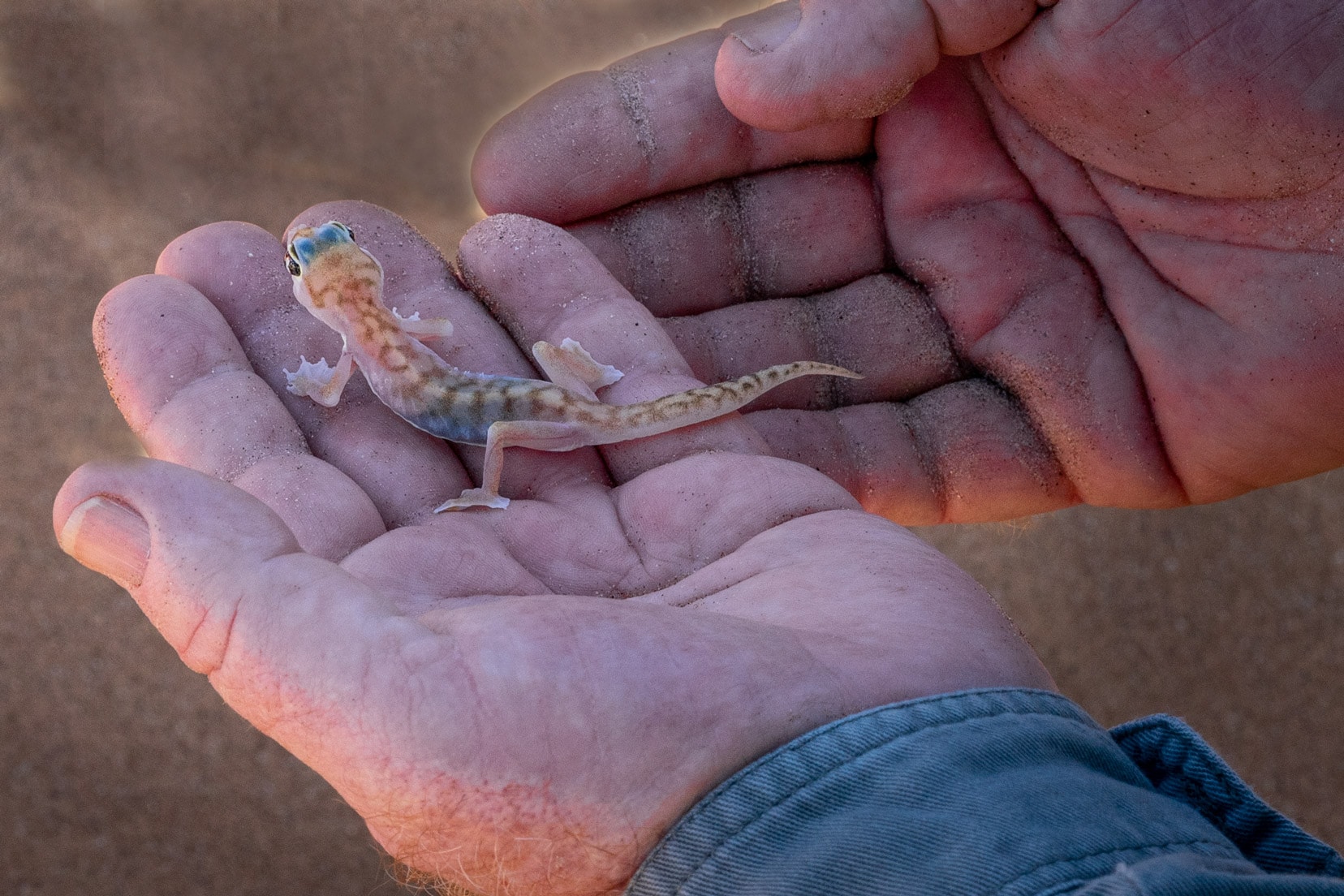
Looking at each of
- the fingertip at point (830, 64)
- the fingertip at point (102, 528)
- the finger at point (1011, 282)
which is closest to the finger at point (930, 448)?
the finger at point (1011, 282)

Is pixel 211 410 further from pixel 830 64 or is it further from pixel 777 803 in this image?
pixel 830 64

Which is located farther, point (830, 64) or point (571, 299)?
point (571, 299)

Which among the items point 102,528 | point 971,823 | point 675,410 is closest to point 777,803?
point 971,823

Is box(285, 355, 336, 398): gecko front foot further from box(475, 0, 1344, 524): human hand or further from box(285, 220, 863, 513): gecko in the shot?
box(475, 0, 1344, 524): human hand

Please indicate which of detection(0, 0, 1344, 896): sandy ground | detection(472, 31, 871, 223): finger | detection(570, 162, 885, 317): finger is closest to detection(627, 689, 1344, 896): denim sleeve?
detection(570, 162, 885, 317): finger

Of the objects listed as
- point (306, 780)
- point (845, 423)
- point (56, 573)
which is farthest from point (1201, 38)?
point (56, 573)

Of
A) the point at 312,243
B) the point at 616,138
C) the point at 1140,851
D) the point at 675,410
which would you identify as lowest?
the point at 1140,851

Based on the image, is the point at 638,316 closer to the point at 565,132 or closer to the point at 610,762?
the point at 565,132
